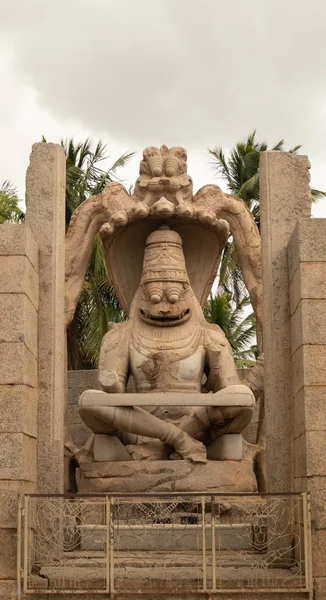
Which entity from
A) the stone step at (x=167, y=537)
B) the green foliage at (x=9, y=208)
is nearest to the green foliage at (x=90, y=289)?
the green foliage at (x=9, y=208)

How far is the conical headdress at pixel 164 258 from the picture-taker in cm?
990

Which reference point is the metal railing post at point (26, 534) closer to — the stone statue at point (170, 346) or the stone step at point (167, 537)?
the stone step at point (167, 537)

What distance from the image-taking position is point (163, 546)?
8.07 m

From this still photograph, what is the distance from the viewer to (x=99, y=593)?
22.3 ft

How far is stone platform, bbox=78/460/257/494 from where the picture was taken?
873 centimetres

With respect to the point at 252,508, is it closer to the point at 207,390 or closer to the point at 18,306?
the point at 207,390

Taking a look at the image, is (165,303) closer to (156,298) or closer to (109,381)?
(156,298)

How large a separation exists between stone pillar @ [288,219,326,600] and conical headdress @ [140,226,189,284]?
6.99 feet

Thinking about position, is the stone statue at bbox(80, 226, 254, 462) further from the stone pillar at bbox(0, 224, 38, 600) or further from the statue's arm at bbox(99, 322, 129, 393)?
the stone pillar at bbox(0, 224, 38, 600)

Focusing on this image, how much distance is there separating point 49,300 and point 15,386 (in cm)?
Answer: 118

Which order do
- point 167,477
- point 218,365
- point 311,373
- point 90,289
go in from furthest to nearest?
point 90,289
point 218,365
point 167,477
point 311,373

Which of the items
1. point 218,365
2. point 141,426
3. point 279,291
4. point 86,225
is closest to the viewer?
point 279,291

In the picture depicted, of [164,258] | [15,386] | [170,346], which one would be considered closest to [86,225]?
[164,258]

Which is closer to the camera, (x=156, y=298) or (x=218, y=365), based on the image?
(x=218, y=365)
